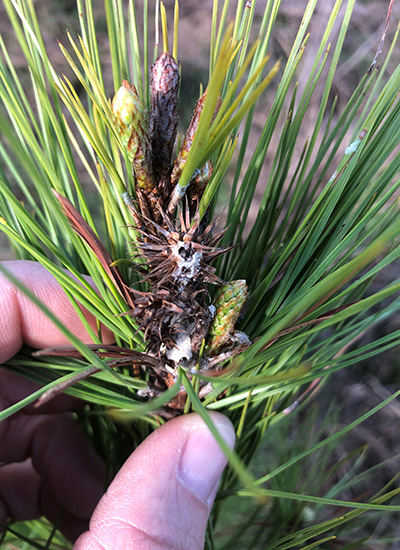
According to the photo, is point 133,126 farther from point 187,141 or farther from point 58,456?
point 58,456

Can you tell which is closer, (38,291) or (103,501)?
(103,501)

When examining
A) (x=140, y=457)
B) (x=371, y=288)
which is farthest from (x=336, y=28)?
(x=140, y=457)

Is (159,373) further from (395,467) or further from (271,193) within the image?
(395,467)

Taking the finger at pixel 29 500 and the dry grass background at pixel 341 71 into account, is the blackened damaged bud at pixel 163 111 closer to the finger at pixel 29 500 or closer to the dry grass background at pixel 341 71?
the finger at pixel 29 500

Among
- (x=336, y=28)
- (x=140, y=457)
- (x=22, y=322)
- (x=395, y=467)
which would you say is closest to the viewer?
(x=140, y=457)

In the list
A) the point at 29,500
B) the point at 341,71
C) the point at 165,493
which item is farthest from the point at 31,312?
the point at 341,71

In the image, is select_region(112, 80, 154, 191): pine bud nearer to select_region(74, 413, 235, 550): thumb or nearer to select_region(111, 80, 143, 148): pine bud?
select_region(111, 80, 143, 148): pine bud
